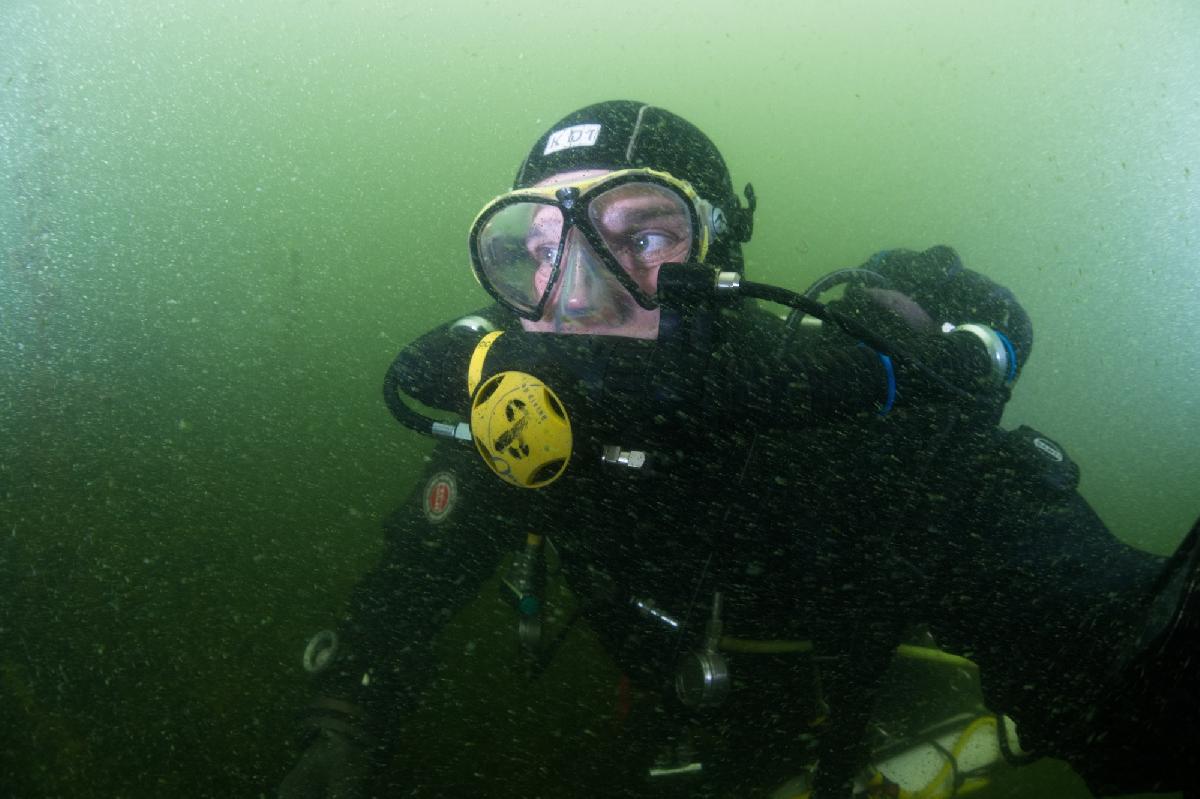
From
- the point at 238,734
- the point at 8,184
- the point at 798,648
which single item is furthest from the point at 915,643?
the point at 8,184

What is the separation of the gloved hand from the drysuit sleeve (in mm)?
128

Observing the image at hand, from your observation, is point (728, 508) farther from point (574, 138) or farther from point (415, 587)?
point (574, 138)

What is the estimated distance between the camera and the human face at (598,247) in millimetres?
1979

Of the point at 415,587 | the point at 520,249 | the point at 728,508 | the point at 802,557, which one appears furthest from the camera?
the point at 520,249

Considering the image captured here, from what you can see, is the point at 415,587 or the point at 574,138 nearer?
the point at 415,587

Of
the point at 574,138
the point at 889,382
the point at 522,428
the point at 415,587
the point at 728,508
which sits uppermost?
the point at 574,138

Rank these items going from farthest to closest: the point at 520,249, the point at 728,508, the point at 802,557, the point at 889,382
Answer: the point at 520,249, the point at 802,557, the point at 728,508, the point at 889,382

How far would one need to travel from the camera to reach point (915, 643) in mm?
3246

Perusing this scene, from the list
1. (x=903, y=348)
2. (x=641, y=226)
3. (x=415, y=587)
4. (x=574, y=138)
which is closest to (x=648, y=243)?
(x=641, y=226)

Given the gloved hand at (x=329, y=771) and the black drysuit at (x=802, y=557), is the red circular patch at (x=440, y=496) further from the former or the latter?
the gloved hand at (x=329, y=771)

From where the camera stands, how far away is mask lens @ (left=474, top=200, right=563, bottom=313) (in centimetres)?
226

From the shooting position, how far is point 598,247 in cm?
195

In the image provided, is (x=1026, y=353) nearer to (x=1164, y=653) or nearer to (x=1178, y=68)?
(x=1164, y=653)

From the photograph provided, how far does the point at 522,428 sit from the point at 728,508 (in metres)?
0.82
